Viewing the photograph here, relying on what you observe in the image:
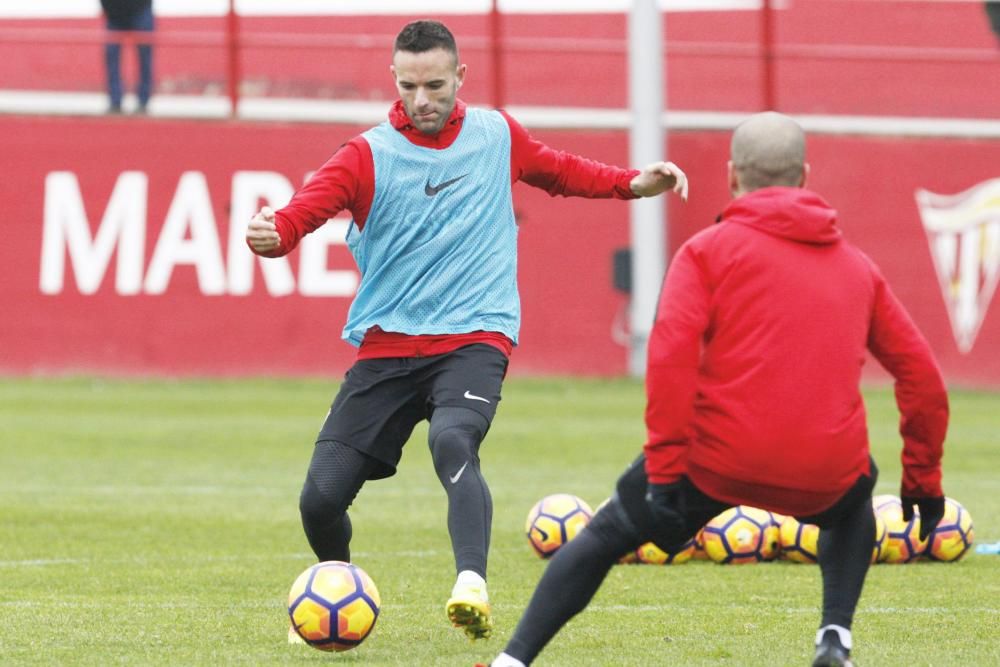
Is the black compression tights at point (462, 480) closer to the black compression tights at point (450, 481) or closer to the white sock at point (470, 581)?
the black compression tights at point (450, 481)

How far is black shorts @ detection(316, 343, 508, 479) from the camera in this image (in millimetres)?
6879

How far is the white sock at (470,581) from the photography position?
20.8 ft

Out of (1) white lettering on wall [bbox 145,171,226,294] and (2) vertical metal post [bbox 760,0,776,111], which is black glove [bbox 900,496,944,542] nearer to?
(1) white lettering on wall [bbox 145,171,226,294]

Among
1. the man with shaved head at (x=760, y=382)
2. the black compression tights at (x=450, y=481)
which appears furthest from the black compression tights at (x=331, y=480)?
the man with shaved head at (x=760, y=382)

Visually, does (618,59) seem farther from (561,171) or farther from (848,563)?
(848,563)

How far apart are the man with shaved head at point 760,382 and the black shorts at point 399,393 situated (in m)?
1.25

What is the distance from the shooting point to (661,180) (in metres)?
6.99

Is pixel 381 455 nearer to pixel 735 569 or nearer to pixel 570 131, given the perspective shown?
pixel 735 569

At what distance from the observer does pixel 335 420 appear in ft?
22.8

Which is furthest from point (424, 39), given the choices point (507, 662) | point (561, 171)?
point (507, 662)

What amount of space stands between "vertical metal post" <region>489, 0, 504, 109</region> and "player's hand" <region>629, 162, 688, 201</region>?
15.2 m

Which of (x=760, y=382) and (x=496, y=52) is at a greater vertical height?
(x=496, y=52)

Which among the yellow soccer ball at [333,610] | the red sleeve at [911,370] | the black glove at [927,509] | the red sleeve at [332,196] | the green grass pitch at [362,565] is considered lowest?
the green grass pitch at [362,565]

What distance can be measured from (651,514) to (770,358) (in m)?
0.56
